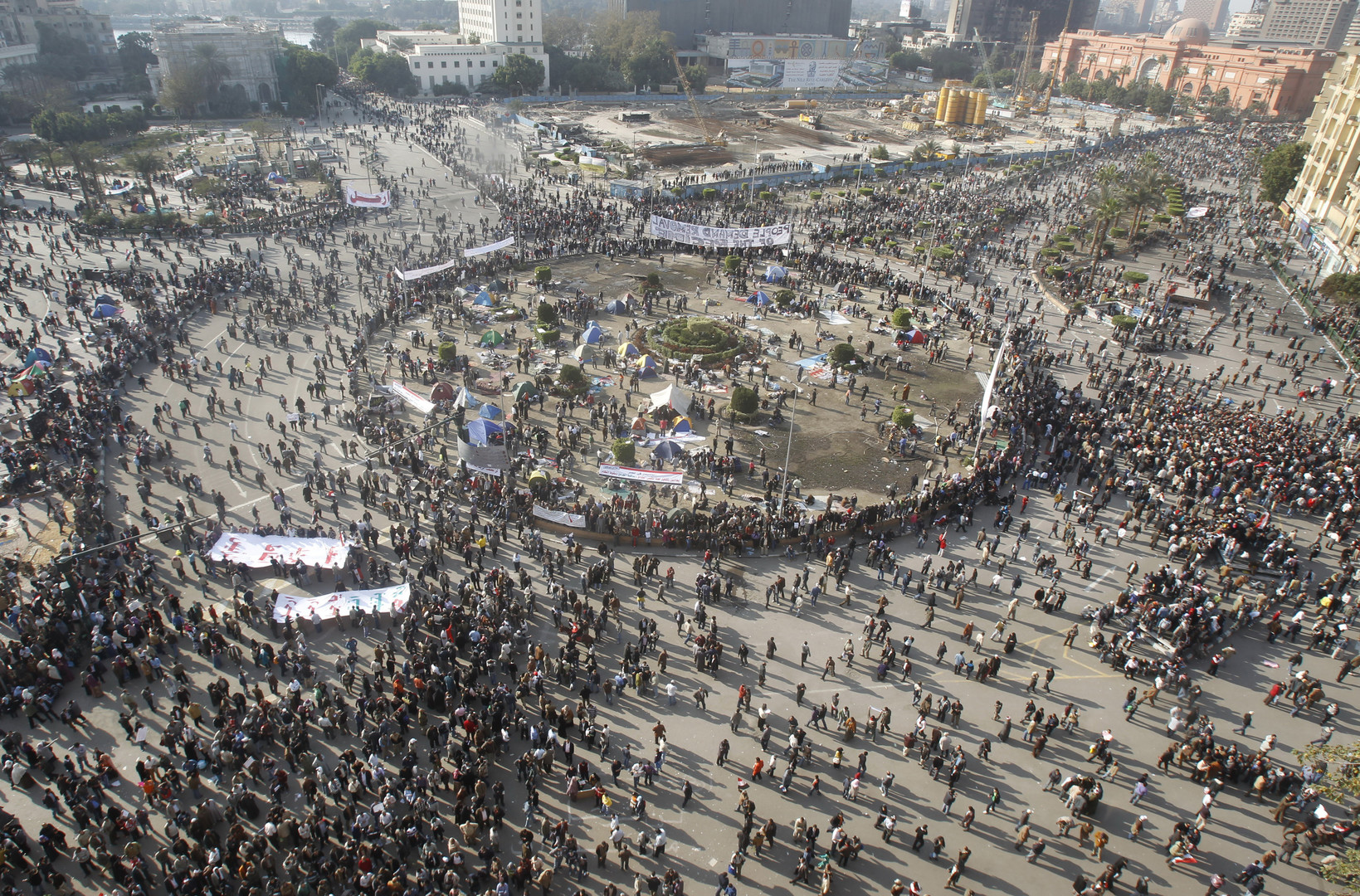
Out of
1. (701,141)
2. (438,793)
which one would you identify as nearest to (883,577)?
(438,793)

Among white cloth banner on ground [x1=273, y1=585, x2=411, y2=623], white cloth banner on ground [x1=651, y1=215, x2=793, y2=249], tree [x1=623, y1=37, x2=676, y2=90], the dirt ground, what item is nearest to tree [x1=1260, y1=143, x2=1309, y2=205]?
the dirt ground

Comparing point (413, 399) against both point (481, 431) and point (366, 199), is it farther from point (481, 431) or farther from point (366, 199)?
point (366, 199)

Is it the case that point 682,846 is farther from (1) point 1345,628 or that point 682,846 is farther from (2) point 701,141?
(2) point 701,141

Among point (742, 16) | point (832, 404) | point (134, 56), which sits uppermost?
point (742, 16)

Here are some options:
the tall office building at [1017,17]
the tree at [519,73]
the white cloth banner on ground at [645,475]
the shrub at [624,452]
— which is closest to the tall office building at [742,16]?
the tall office building at [1017,17]

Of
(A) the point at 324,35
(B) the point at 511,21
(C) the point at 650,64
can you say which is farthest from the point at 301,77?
(A) the point at 324,35

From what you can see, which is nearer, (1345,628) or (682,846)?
(682,846)
